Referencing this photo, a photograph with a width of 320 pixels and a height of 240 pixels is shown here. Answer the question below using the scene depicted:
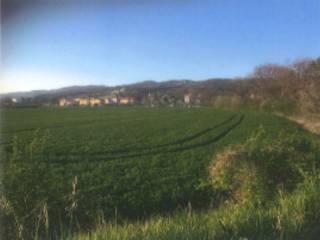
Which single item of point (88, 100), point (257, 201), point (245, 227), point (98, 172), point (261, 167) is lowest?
point (98, 172)

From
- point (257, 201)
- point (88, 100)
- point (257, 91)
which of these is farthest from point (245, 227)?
point (257, 91)

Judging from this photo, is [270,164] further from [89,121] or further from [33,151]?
[89,121]

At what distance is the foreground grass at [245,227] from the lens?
3.25m

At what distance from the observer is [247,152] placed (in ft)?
21.8

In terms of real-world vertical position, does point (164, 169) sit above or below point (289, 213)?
below

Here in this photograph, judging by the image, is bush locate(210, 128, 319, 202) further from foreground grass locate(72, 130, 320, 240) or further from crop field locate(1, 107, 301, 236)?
crop field locate(1, 107, 301, 236)

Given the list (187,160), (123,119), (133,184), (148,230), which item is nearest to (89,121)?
(123,119)

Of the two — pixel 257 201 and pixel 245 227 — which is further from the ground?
pixel 245 227

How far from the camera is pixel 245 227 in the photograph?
3.62 metres

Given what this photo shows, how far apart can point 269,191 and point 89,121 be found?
37.4 m

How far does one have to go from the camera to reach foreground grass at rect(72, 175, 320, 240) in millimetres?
3248

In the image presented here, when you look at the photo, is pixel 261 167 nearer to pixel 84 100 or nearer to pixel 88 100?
pixel 88 100

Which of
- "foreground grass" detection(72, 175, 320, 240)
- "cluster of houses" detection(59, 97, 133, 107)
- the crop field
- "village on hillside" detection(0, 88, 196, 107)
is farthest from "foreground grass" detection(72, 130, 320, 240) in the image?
"cluster of houses" detection(59, 97, 133, 107)

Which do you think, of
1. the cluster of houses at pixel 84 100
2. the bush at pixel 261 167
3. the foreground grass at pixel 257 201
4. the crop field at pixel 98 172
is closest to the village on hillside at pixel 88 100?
the cluster of houses at pixel 84 100
